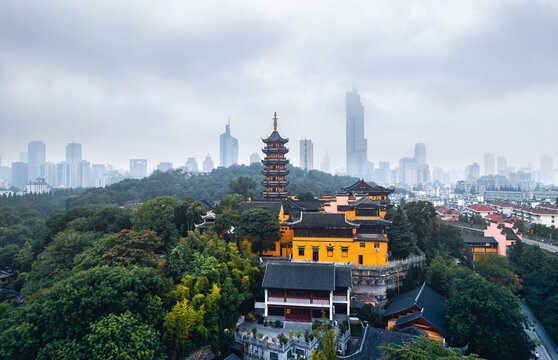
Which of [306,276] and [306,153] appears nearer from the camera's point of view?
[306,276]

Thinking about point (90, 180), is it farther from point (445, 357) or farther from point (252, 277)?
point (445, 357)

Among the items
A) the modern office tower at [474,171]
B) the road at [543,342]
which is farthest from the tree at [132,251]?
the modern office tower at [474,171]

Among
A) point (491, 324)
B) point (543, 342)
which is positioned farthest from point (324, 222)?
point (543, 342)

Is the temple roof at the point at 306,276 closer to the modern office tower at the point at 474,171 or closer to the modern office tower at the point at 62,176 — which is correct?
the modern office tower at the point at 62,176

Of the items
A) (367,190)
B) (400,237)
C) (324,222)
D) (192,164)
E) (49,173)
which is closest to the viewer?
(324,222)

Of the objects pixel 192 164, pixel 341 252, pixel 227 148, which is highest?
pixel 227 148

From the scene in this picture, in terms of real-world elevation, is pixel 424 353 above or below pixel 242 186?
below

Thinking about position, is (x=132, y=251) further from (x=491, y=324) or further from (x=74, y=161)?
(x=74, y=161)

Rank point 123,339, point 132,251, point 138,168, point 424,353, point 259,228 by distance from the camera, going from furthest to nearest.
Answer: point 138,168, point 259,228, point 132,251, point 123,339, point 424,353
